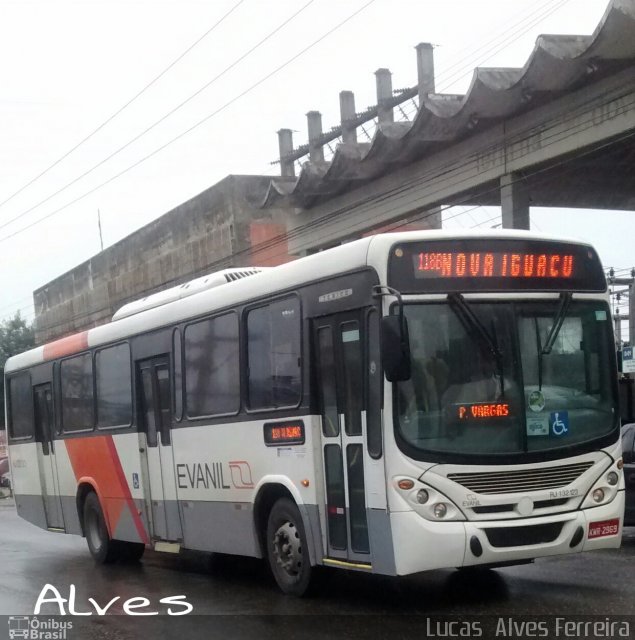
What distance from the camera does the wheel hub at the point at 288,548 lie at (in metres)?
9.94

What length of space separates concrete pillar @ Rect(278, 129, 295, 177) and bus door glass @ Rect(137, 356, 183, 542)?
24.4 metres

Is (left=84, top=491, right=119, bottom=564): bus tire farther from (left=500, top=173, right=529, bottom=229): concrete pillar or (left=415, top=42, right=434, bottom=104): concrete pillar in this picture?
(left=415, top=42, right=434, bottom=104): concrete pillar

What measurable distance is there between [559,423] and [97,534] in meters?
7.94

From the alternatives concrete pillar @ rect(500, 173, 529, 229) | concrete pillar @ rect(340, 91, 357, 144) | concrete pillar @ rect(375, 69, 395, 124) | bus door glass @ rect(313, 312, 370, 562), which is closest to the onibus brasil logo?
bus door glass @ rect(313, 312, 370, 562)

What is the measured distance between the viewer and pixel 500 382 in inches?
343

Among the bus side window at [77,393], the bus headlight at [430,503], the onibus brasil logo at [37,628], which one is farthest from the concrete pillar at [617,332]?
the bus side window at [77,393]

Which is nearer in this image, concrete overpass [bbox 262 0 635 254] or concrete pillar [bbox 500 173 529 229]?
concrete overpass [bbox 262 0 635 254]

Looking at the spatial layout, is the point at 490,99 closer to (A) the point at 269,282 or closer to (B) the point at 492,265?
(A) the point at 269,282

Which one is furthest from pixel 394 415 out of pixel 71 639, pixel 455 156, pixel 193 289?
pixel 455 156

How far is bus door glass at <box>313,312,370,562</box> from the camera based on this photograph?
898 centimetres

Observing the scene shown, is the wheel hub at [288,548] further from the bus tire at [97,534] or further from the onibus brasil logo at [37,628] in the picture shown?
the bus tire at [97,534]

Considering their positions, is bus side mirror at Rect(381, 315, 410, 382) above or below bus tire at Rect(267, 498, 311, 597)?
above

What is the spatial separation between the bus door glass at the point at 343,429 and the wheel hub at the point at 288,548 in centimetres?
68

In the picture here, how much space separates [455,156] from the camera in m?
21.4
